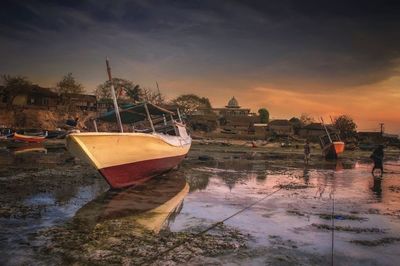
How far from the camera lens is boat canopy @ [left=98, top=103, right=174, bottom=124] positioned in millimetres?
14548

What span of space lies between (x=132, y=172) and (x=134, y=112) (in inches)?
130

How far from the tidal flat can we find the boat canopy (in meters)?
3.03

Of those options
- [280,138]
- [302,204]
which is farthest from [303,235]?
[280,138]

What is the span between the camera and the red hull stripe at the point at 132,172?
453 inches

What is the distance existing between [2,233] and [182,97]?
81573mm

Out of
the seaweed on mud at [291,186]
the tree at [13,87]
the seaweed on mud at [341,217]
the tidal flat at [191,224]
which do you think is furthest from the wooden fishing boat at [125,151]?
the tree at [13,87]

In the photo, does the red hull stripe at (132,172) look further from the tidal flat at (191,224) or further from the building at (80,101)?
the building at (80,101)

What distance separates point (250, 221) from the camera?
27.2ft

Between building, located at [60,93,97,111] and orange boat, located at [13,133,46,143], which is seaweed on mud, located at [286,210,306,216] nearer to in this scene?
orange boat, located at [13,133,46,143]

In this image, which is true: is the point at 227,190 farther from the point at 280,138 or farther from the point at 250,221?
the point at 280,138

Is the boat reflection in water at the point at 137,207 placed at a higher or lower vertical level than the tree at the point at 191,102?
lower

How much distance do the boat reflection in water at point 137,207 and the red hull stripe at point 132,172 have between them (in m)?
0.31

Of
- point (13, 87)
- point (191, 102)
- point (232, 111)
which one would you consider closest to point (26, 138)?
point (13, 87)

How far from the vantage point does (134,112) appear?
14953mm
